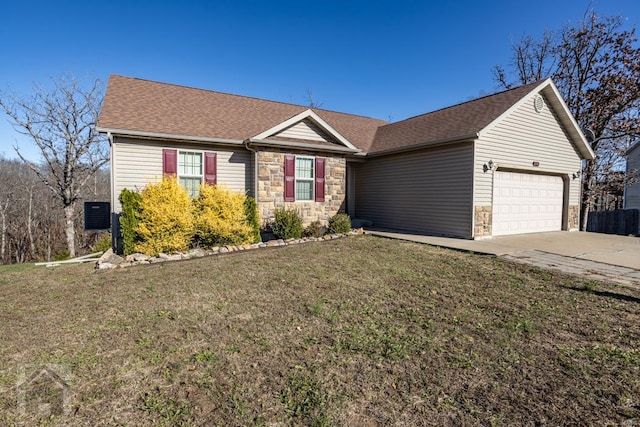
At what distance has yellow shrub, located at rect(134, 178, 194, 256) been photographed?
795cm

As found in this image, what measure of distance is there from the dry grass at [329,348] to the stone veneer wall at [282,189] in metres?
4.70

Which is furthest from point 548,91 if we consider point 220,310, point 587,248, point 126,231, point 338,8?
point 126,231

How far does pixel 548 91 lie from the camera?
1134 cm

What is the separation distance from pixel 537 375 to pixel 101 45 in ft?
58.5

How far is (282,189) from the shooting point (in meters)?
11.0

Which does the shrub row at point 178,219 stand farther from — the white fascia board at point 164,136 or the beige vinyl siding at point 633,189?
the beige vinyl siding at point 633,189

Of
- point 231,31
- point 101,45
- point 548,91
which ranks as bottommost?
point 548,91

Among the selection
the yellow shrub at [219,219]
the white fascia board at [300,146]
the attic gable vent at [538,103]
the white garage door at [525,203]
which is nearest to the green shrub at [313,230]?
the yellow shrub at [219,219]

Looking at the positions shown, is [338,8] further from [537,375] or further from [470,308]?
[537,375]

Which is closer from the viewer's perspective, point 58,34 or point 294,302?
point 294,302

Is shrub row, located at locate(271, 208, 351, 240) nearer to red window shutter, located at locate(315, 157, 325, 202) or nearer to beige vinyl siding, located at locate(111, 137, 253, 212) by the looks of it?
red window shutter, located at locate(315, 157, 325, 202)

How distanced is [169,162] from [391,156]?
319 inches

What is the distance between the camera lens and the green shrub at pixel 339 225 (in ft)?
35.5

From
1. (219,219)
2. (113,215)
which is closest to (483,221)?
(219,219)
